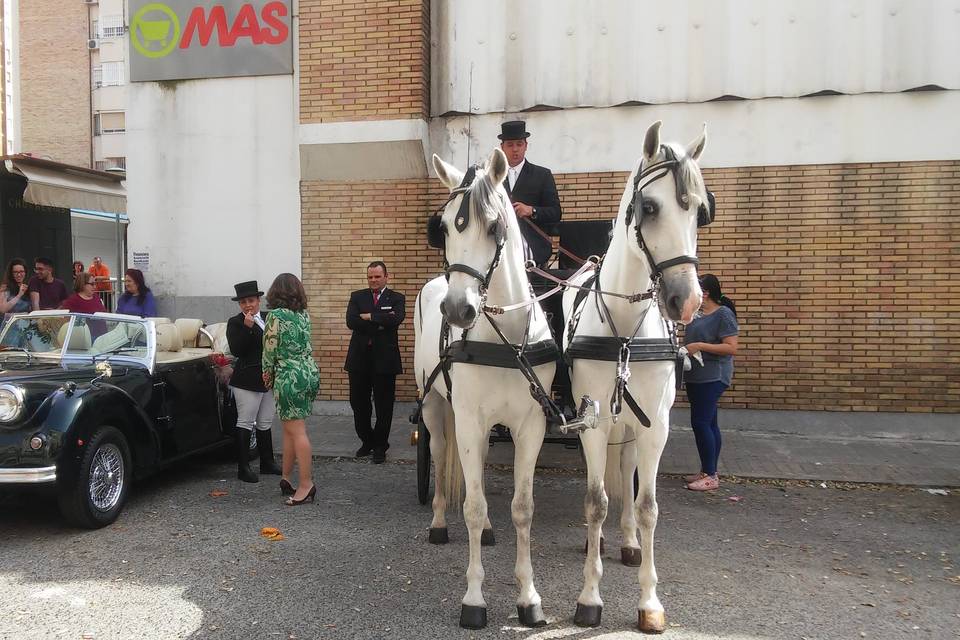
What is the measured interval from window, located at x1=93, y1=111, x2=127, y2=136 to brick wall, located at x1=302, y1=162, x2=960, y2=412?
3950 centimetres

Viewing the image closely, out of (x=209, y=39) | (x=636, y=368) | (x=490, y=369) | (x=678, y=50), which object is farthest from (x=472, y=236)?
(x=209, y=39)

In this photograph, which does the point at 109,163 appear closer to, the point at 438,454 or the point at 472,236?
the point at 438,454

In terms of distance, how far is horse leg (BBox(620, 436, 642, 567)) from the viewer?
15.1ft

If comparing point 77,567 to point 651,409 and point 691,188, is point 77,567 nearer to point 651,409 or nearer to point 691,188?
point 651,409

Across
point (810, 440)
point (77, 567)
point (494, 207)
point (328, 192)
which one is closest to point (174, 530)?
point (77, 567)

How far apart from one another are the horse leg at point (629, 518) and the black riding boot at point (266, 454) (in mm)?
3855

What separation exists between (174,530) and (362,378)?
9.12 feet

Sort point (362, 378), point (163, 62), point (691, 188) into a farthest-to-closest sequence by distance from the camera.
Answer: point (163, 62), point (362, 378), point (691, 188)

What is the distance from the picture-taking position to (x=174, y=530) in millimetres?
5352

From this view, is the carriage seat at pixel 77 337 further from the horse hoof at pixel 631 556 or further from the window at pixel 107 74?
the window at pixel 107 74

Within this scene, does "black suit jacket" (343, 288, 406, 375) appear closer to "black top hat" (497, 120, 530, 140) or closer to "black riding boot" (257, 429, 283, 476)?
"black riding boot" (257, 429, 283, 476)

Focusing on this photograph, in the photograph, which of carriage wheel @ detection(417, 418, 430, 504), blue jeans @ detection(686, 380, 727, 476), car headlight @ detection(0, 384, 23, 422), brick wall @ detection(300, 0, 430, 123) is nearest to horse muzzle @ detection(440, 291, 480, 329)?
carriage wheel @ detection(417, 418, 430, 504)

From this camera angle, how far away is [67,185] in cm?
1256

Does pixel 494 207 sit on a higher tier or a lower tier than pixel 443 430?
higher
